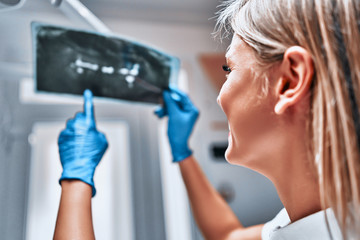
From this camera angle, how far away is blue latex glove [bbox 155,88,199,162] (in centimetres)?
105

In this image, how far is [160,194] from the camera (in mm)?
1120

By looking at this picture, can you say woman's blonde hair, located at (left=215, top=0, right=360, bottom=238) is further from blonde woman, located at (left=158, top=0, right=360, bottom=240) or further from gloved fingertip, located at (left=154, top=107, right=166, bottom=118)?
gloved fingertip, located at (left=154, top=107, right=166, bottom=118)

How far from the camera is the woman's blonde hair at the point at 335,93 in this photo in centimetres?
47

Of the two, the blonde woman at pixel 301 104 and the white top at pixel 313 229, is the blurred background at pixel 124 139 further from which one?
the white top at pixel 313 229

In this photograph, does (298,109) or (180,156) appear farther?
(180,156)

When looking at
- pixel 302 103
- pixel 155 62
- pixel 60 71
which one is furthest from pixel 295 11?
pixel 60 71

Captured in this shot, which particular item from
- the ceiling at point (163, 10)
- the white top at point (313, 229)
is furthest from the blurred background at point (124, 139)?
the white top at point (313, 229)

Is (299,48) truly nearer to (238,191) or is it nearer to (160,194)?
(160,194)

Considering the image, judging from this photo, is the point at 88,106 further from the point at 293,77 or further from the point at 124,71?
the point at 293,77

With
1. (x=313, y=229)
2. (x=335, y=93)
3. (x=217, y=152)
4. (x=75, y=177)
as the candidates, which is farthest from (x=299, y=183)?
(x=217, y=152)

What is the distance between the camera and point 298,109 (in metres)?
0.55

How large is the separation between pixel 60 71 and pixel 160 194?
1.83 ft

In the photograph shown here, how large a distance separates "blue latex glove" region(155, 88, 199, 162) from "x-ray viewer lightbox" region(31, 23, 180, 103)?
0.19ft

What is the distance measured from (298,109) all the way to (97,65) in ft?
2.01
